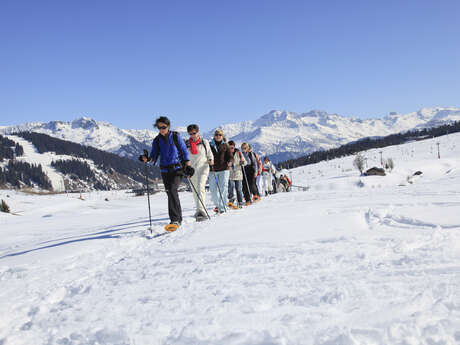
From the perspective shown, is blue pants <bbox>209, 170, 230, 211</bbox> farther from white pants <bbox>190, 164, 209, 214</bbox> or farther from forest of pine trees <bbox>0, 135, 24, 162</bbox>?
forest of pine trees <bbox>0, 135, 24, 162</bbox>

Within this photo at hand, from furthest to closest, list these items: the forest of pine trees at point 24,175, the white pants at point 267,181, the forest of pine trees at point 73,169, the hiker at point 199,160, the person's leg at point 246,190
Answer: the forest of pine trees at point 73,169, the forest of pine trees at point 24,175, the white pants at point 267,181, the person's leg at point 246,190, the hiker at point 199,160

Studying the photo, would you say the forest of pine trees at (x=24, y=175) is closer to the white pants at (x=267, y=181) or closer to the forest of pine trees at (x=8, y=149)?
the forest of pine trees at (x=8, y=149)

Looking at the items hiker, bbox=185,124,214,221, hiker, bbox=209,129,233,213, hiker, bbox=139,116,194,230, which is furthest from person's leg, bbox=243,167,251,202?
hiker, bbox=139,116,194,230

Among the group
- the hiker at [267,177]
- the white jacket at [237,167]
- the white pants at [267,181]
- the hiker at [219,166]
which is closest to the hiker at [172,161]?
the hiker at [219,166]

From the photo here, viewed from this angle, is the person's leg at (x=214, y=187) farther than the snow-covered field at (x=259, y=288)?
Yes

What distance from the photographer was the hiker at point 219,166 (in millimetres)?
8508

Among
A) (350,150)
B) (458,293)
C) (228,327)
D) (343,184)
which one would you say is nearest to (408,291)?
(458,293)

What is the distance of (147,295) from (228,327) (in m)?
1.01

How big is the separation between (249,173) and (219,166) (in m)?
3.12

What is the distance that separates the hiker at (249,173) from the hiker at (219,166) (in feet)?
7.68

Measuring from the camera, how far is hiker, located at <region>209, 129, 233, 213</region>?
8508mm

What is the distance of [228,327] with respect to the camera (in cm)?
198

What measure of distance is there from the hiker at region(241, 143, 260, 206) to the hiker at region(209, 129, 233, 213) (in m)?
2.34

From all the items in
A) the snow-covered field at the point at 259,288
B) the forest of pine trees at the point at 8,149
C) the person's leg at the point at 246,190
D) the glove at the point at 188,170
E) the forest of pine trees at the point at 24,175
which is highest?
the forest of pine trees at the point at 8,149
